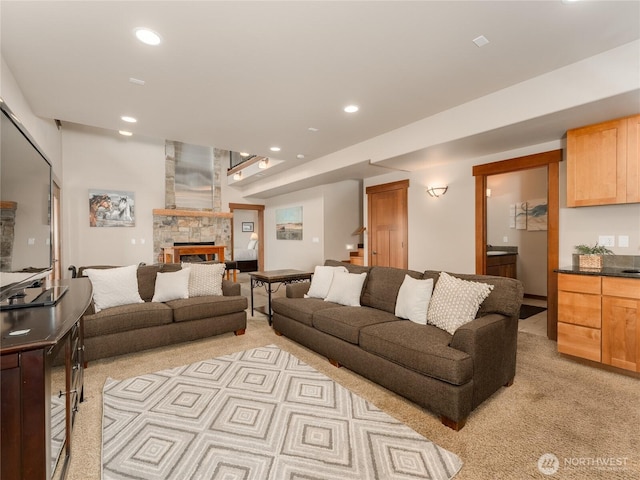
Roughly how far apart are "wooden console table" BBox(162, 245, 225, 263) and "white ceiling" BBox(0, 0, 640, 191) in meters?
4.01

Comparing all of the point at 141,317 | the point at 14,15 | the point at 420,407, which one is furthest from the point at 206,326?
the point at 14,15

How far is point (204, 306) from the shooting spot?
355 centimetres

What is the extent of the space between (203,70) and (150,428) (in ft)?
8.89

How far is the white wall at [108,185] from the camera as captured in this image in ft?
20.9

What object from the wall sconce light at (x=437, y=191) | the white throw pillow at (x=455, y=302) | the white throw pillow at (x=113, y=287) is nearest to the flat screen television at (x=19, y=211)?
the white throw pillow at (x=113, y=287)

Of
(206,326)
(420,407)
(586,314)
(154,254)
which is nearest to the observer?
(420,407)

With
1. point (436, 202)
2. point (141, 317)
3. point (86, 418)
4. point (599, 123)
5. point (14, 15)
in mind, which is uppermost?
point (14, 15)

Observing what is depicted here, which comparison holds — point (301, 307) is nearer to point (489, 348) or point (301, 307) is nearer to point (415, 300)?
point (415, 300)

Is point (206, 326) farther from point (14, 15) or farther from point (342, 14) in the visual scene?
point (342, 14)

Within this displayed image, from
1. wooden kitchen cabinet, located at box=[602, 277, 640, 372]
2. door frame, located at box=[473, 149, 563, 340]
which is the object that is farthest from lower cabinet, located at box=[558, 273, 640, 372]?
door frame, located at box=[473, 149, 563, 340]

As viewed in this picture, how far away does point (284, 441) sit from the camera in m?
1.85

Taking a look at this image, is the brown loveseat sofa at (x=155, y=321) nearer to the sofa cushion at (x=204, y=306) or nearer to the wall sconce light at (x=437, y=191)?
the sofa cushion at (x=204, y=306)

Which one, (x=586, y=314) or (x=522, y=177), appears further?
(x=522, y=177)

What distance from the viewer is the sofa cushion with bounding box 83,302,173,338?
2952mm
